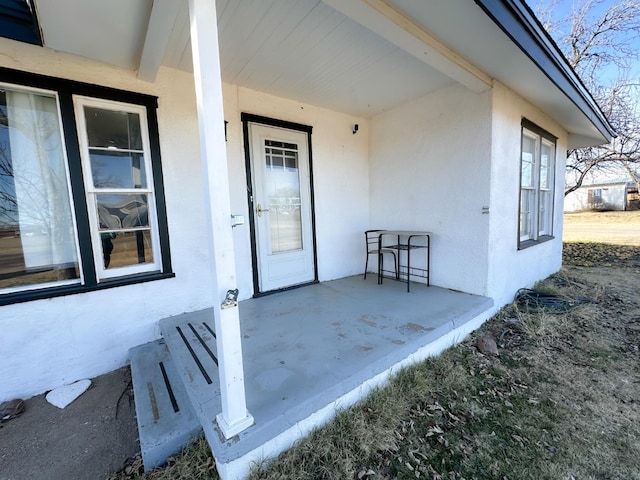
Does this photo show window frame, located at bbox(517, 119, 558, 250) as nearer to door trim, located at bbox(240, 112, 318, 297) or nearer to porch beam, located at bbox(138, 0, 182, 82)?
door trim, located at bbox(240, 112, 318, 297)

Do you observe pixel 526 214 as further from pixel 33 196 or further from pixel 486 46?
pixel 33 196

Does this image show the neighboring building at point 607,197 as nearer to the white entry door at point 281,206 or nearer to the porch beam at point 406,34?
the porch beam at point 406,34

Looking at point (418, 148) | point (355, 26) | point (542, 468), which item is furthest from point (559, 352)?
point (355, 26)

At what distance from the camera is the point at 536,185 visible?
4188 mm

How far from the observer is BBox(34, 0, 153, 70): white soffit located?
1.65 m

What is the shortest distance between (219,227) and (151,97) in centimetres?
205

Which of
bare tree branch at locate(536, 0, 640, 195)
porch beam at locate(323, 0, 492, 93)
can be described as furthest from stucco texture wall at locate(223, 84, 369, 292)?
bare tree branch at locate(536, 0, 640, 195)

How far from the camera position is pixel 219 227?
1.26 meters

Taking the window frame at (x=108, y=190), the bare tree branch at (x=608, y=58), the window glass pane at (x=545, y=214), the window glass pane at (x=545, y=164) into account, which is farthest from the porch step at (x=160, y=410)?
the bare tree branch at (x=608, y=58)

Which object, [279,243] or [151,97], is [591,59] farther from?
[151,97]

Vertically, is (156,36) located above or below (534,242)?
above

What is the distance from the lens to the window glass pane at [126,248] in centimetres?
245

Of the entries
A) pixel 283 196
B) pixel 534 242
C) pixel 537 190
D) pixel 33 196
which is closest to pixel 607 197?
pixel 537 190

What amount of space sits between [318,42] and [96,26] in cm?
154
